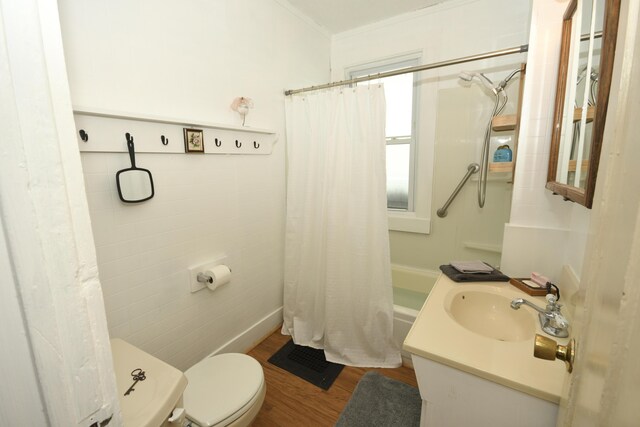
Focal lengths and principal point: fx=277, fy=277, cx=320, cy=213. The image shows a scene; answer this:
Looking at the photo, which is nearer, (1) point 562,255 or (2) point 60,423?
(2) point 60,423

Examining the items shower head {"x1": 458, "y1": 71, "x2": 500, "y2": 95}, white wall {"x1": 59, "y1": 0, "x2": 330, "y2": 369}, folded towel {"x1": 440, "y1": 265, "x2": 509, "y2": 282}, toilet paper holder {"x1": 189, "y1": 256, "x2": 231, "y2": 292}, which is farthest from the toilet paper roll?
shower head {"x1": 458, "y1": 71, "x2": 500, "y2": 95}

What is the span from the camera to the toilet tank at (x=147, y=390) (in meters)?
0.78

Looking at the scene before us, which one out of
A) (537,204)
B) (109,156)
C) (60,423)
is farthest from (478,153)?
(60,423)

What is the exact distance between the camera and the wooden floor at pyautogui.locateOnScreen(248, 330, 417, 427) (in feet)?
4.75

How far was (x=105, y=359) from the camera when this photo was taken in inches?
16.3

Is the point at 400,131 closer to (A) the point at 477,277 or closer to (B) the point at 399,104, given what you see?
(B) the point at 399,104

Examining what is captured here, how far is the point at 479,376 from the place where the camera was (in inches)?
31.2

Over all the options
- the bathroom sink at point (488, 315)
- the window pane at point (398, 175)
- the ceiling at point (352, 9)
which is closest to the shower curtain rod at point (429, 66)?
the ceiling at point (352, 9)

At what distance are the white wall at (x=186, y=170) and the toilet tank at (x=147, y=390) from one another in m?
0.34

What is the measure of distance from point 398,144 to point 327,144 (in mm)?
864

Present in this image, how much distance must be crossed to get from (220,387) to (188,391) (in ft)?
0.43

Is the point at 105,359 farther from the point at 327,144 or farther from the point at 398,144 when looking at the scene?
the point at 398,144

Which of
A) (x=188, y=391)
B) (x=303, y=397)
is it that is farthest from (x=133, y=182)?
(x=303, y=397)

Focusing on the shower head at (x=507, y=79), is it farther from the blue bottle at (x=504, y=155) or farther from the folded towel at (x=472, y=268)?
the folded towel at (x=472, y=268)
